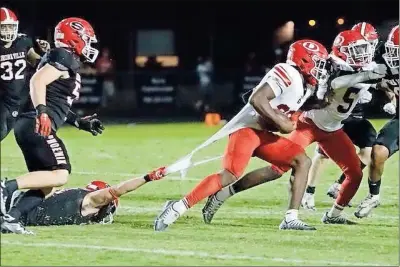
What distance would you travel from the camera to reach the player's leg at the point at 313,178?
9523 mm

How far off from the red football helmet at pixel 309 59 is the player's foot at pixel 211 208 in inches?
41.5

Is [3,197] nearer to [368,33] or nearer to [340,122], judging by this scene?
[340,122]

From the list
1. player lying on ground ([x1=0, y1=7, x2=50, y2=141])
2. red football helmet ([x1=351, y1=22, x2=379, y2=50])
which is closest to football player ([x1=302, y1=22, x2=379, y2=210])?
red football helmet ([x1=351, y1=22, x2=379, y2=50])

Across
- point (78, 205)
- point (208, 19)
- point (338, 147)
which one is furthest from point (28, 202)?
point (208, 19)

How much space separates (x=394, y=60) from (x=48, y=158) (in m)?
2.78

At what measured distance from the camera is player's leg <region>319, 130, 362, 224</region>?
8.52 m

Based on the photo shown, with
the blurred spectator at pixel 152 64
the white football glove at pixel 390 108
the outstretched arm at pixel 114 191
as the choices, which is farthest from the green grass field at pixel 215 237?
the blurred spectator at pixel 152 64

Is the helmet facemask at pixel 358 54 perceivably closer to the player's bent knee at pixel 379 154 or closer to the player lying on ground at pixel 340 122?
the player lying on ground at pixel 340 122

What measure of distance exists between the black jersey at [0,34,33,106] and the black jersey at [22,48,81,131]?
1643 millimetres

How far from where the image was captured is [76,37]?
7895 mm

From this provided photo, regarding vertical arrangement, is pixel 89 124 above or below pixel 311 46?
below

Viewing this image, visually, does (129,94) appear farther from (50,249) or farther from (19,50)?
(50,249)

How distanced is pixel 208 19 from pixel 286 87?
645 inches

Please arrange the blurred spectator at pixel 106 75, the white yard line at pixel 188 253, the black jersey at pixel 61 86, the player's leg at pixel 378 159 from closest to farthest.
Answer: the white yard line at pixel 188 253 < the black jersey at pixel 61 86 < the player's leg at pixel 378 159 < the blurred spectator at pixel 106 75
